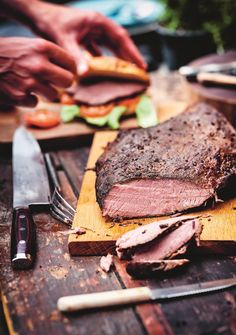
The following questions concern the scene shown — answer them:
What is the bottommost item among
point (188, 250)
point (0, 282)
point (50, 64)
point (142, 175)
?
point (0, 282)

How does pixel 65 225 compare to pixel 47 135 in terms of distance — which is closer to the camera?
pixel 65 225

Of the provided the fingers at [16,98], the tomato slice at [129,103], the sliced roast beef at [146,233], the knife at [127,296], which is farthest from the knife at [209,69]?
the knife at [127,296]

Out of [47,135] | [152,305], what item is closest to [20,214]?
[152,305]

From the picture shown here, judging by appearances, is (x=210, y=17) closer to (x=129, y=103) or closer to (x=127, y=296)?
(x=129, y=103)

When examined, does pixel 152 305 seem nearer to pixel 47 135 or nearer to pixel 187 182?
pixel 187 182

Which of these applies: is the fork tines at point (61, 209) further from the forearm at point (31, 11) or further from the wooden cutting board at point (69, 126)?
the forearm at point (31, 11)

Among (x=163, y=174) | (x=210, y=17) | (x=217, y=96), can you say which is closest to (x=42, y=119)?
(x=217, y=96)
